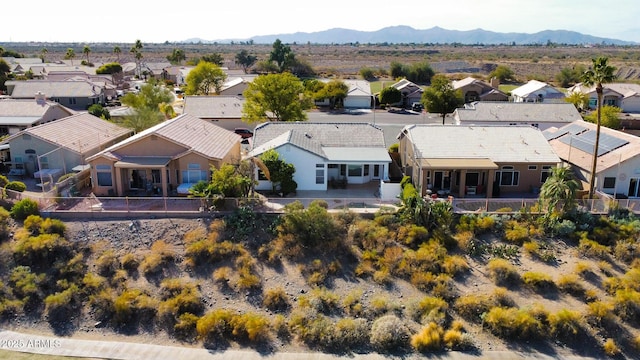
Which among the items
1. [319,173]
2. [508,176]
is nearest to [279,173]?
[319,173]

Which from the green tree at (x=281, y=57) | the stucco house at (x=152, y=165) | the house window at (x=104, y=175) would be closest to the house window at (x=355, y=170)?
the stucco house at (x=152, y=165)

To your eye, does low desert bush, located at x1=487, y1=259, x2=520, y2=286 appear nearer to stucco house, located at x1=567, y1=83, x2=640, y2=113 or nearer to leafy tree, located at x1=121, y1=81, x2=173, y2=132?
leafy tree, located at x1=121, y1=81, x2=173, y2=132

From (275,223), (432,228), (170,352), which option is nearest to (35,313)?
(170,352)

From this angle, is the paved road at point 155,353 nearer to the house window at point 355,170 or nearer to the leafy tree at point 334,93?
the house window at point 355,170

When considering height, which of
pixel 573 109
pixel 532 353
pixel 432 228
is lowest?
pixel 532 353

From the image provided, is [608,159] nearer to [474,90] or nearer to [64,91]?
[474,90]

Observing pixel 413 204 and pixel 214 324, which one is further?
pixel 413 204

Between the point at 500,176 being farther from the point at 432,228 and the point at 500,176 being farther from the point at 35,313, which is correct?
the point at 35,313
